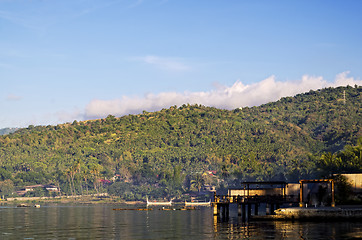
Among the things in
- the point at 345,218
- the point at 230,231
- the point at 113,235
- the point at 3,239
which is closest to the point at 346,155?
the point at 345,218

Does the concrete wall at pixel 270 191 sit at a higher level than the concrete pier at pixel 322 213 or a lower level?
higher

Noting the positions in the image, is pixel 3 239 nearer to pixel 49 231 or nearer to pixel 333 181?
pixel 49 231

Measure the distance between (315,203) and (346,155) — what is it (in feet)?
237

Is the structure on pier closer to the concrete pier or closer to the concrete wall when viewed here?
the concrete wall

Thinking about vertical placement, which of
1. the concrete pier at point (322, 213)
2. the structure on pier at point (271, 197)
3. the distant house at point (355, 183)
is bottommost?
the concrete pier at point (322, 213)

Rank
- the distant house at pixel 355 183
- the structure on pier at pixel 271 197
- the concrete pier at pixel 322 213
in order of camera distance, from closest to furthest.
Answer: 1. the concrete pier at pixel 322 213
2. the distant house at pixel 355 183
3. the structure on pier at pixel 271 197

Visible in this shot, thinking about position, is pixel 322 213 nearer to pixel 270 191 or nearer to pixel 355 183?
pixel 355 183

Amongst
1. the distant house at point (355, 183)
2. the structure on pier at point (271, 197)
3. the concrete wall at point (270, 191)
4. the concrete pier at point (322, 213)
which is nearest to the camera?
the concrete pier at point (322, 213)

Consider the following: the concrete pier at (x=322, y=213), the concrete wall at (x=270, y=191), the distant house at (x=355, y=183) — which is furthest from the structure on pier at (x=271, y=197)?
the concrete pier at (x=322, y=213)

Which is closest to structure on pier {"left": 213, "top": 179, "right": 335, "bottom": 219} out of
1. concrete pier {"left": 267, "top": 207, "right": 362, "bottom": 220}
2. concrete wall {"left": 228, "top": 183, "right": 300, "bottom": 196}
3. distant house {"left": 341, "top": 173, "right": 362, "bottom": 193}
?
concrete wall {"left": 228, "top": 183, "right": 300, "bottom": 196}

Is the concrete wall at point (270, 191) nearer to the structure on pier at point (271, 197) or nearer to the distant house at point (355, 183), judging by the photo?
the structure on pier at point (271, 197)

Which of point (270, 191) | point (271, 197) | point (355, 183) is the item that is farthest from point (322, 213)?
→ point (270, 191)

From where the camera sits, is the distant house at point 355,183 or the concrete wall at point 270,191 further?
the concrete wall at point 270,191

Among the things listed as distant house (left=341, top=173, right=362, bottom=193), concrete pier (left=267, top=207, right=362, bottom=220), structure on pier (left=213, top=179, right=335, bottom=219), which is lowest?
concrete pier (left=267, top=207, right=362, bottom=220)
